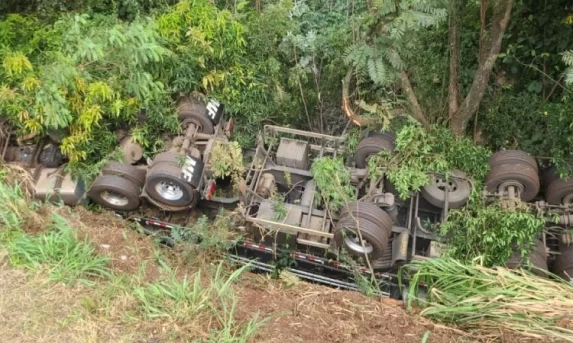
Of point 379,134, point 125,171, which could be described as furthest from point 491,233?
point 125,171

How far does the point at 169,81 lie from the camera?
22.4 ft

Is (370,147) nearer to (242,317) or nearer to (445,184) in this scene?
(445,184)

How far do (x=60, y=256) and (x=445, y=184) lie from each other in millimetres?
4164

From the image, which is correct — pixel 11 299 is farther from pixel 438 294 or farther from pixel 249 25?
pixel 249 25

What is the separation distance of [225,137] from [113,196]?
1.58 meters

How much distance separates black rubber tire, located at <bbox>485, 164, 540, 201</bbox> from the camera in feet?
19.5

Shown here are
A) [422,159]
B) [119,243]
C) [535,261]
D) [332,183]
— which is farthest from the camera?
[422,159]

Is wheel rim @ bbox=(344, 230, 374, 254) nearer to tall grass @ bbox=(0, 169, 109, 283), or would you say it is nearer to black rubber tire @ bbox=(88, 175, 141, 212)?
tall grass @ bbox=(0, 169, 109, 283)

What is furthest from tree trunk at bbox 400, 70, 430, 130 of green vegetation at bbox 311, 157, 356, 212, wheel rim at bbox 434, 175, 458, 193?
green vegetation at bbox 311, 157, 356, 212

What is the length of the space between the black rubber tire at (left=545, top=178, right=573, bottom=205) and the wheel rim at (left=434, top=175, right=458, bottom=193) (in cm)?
117

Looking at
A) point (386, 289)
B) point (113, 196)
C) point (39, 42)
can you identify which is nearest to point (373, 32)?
point (386, 289)

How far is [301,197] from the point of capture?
635 centimetres

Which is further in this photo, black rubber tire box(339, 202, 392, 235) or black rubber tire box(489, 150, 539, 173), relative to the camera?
black rubber tire box(489, 150, 539, 173)

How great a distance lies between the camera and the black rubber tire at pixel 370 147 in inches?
251
